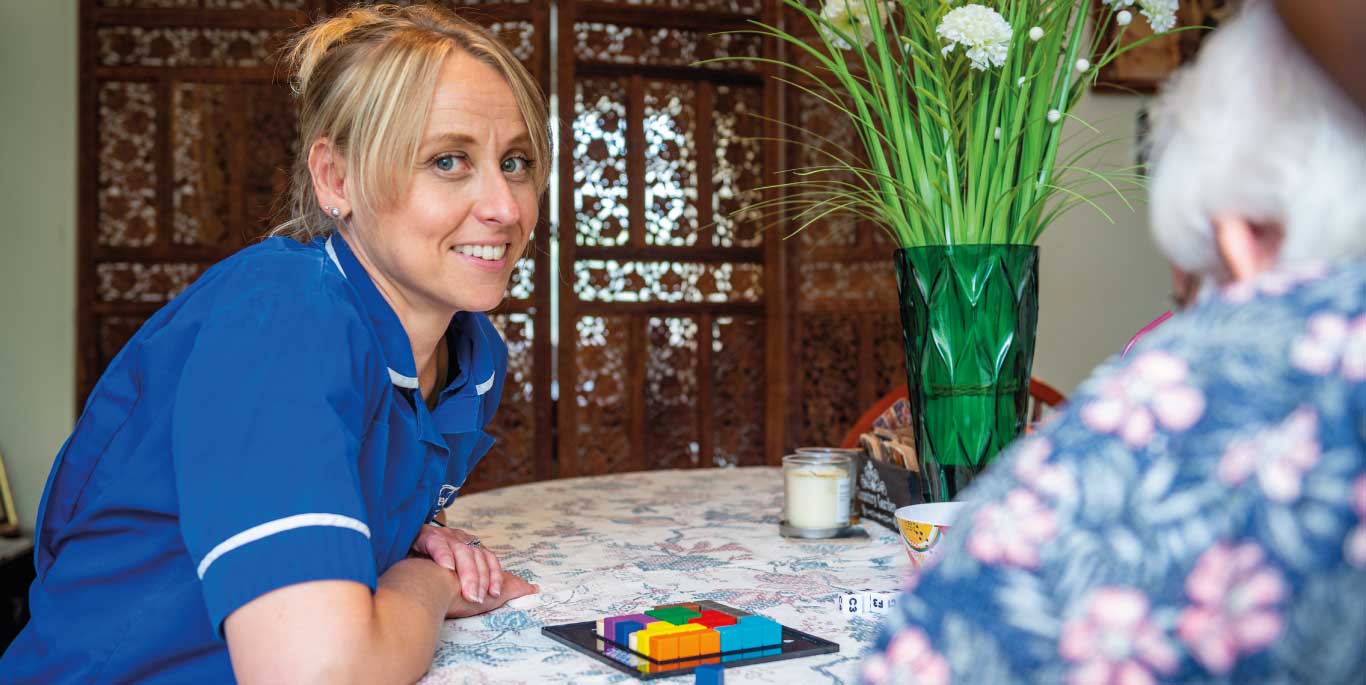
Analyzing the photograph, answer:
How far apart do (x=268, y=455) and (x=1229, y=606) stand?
0.68 meters

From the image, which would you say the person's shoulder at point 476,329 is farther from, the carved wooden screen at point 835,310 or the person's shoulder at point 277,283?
the carved wooden screen at point 835,310

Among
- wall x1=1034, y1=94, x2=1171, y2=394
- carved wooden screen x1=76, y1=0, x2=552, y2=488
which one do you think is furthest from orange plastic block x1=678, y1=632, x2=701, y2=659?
wall x1=1034, y1=94, x2=1171, y2=394

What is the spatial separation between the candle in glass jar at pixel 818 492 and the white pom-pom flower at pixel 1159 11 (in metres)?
0.64

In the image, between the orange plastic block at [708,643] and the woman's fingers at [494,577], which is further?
the woman's fingers at [494,577]

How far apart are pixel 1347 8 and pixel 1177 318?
15 centimetres

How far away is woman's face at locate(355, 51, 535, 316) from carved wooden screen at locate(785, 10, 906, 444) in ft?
8.87

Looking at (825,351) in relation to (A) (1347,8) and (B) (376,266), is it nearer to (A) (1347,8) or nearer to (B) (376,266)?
(B) (376,266)

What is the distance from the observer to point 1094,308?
4391 millimetres

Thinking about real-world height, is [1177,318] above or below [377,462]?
above

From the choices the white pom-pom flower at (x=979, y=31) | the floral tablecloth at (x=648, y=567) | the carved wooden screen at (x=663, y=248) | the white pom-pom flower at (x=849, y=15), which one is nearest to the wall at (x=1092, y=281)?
the carved wooden screen at (x=663, y=248)

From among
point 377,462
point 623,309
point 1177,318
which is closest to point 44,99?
point 623,309

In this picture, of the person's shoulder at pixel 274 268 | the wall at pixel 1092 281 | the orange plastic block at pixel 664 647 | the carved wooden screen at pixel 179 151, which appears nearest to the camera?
the orange plastic block at pixel 664 647

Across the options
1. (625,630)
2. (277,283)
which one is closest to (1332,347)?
(625,630)

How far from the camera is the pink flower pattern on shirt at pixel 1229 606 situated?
45 centimetres
